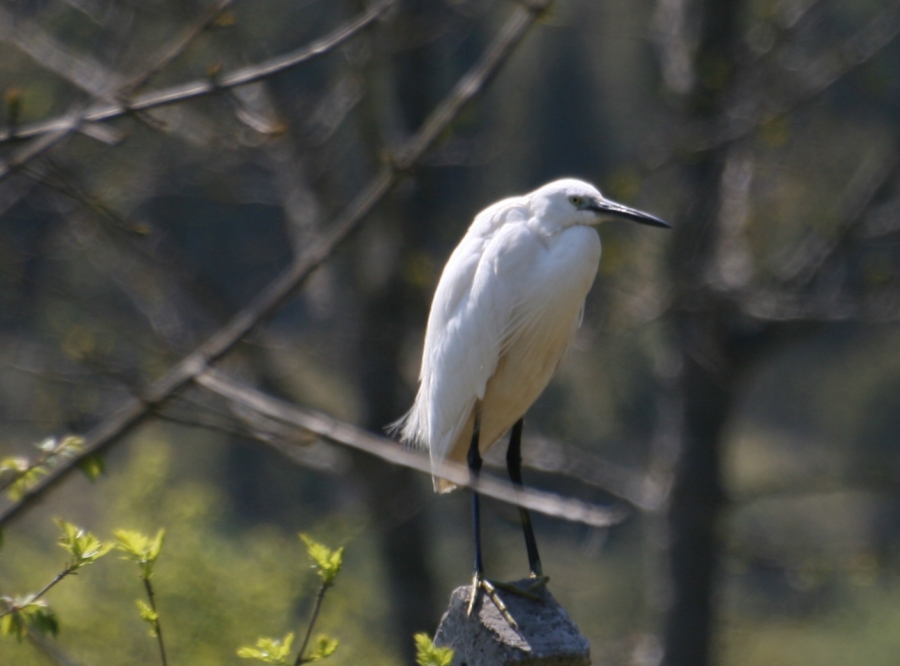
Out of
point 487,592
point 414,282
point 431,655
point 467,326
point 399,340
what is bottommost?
point 431,655

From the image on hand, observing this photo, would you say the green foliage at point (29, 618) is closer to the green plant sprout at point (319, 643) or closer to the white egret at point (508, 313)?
the green plant sprout at point (319, 643)

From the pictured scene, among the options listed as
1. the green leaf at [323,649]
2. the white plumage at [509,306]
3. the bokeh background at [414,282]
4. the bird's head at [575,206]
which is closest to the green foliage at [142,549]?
the green leaf at [323,649]

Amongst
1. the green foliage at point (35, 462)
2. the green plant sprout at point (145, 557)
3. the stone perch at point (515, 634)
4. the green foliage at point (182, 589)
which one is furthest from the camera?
the green foliage at point (182, 589)

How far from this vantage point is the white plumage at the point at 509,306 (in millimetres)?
2016

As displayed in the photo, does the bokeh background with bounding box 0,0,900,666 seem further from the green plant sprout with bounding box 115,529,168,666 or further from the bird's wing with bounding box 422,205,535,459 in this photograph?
the green plant sprout with bounding box 115,529,168,666

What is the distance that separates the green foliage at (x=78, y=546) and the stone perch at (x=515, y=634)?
27.4 inches

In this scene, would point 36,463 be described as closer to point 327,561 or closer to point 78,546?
point 78,546

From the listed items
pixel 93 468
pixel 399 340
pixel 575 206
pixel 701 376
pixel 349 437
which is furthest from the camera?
pixel 399 340

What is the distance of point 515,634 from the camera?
1.71 m

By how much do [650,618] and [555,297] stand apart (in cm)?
405

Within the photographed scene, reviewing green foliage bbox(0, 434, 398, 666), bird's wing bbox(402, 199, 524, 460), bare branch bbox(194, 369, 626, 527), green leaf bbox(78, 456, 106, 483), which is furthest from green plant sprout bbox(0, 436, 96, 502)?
green foliage bbox(0, 434, 398, 666)

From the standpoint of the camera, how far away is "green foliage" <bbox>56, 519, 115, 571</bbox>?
132 centimetres

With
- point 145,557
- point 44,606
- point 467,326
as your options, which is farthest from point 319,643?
point 467,326

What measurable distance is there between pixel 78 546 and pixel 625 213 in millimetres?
1161
